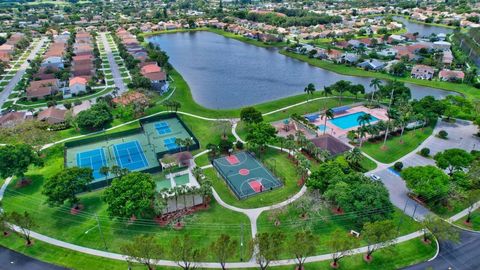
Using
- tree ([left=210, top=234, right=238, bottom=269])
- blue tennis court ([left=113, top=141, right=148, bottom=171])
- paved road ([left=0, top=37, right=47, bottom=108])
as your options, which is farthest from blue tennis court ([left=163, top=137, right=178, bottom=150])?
paved road ([left=0, top=37, right=47, bottom=108])

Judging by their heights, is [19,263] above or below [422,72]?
below

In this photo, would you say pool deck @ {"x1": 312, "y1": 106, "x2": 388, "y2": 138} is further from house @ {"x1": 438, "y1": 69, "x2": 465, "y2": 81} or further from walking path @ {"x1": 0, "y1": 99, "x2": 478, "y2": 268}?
house @ {"x1": 438, "y1": 69, "x2": 465, "y2": 81}

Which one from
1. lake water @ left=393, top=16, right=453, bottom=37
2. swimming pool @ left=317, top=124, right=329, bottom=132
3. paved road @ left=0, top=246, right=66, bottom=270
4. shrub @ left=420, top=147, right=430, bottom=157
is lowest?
Result: paved road @ left=0, top=246, right=66, bottom=270

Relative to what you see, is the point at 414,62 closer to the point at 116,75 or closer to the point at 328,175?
the point at 328,175

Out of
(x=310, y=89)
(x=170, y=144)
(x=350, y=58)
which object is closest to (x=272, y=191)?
(x=170, y=144)

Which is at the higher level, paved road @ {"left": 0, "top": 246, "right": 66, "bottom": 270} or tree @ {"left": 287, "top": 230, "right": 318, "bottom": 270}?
tree @ {"left": 287, "top": 230, "right": 318, "bottom": 270}

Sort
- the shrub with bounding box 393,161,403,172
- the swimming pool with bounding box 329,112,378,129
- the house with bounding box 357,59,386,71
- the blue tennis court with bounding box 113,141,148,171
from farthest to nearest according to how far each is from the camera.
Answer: the house with bounding box 357,59,386,71 < the swimming pool with bounding box 329,112,378,129 < the blue tennis court with bounding box 113,141,148,171 < the shrub with bounding box 393,161,403,172

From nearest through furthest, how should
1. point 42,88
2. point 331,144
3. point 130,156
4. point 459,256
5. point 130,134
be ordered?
point 459,256 → point 331,144 → point 130,156 → point 130,134 → point 42,88

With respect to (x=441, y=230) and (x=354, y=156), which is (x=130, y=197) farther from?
(x=441, y=230)
